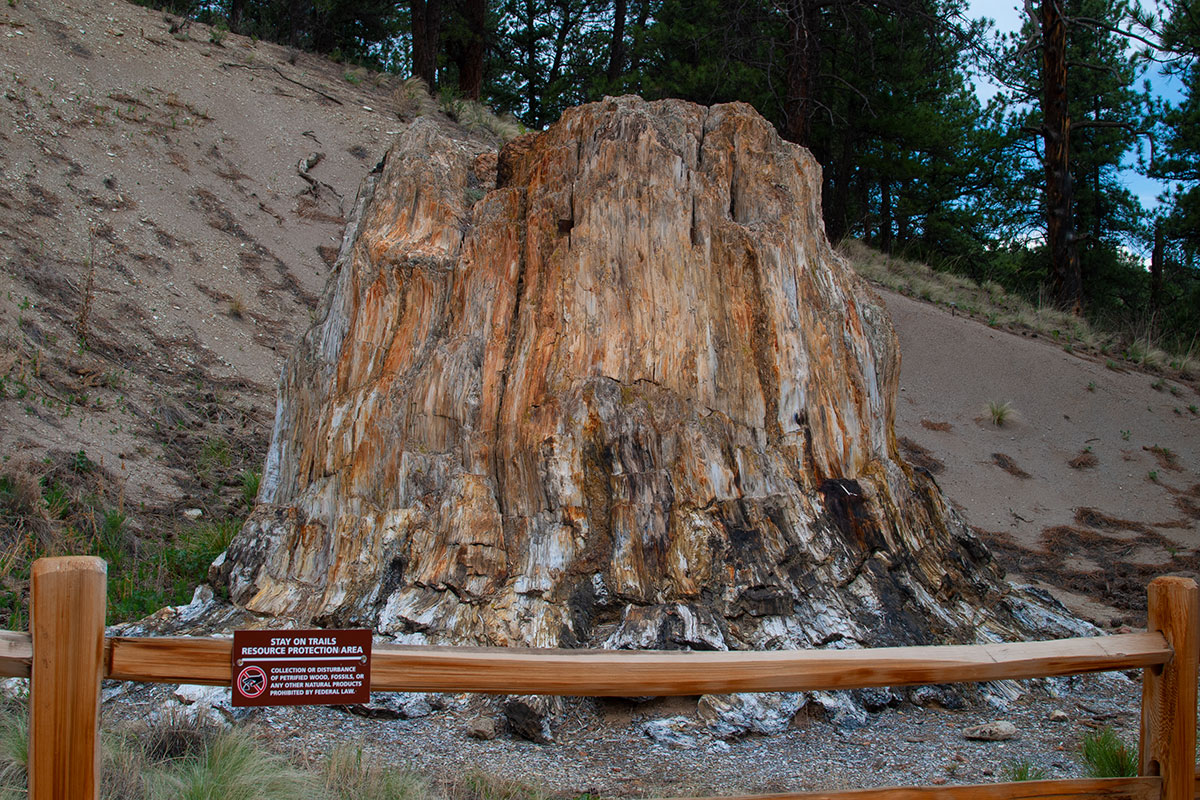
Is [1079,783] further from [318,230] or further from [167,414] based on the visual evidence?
[318,230]

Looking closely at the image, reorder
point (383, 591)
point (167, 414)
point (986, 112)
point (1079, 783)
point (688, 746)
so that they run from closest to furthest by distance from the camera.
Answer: point (1079, 783)
point (688, 746)
point (383, 591)
point (167, 414)
point (986, 112)

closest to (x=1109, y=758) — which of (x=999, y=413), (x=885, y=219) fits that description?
(x=999, y=413)

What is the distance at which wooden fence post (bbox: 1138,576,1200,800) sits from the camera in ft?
9.45

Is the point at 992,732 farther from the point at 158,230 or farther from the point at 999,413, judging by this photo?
the point at 158,230

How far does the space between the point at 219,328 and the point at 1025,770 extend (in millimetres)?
9029

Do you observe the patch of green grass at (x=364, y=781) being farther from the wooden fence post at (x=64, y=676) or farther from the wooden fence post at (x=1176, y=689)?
the wooden fence post at (x=1176, y=689)

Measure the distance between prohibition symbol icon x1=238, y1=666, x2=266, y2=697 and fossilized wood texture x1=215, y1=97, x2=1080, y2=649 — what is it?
2114 millimetres

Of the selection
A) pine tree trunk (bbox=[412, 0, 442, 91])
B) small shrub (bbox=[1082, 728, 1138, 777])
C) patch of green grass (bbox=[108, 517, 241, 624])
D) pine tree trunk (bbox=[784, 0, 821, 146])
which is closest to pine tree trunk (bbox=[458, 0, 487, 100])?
pine tree trunk (bbox=[412, 0, 442, 91])

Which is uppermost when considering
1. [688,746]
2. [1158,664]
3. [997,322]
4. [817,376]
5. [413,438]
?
[997,322]

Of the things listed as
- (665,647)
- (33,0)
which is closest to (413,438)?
(665,647)

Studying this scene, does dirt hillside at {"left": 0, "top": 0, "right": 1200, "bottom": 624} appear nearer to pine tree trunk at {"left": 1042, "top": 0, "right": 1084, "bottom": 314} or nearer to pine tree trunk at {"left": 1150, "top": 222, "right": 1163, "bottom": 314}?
pine tree trunk at {"left": 1042, "top": 0, "right": 1084, "bottom": 314}

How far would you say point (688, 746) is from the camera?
157 inches

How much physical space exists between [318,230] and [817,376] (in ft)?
30.5

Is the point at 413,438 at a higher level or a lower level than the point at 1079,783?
higher
